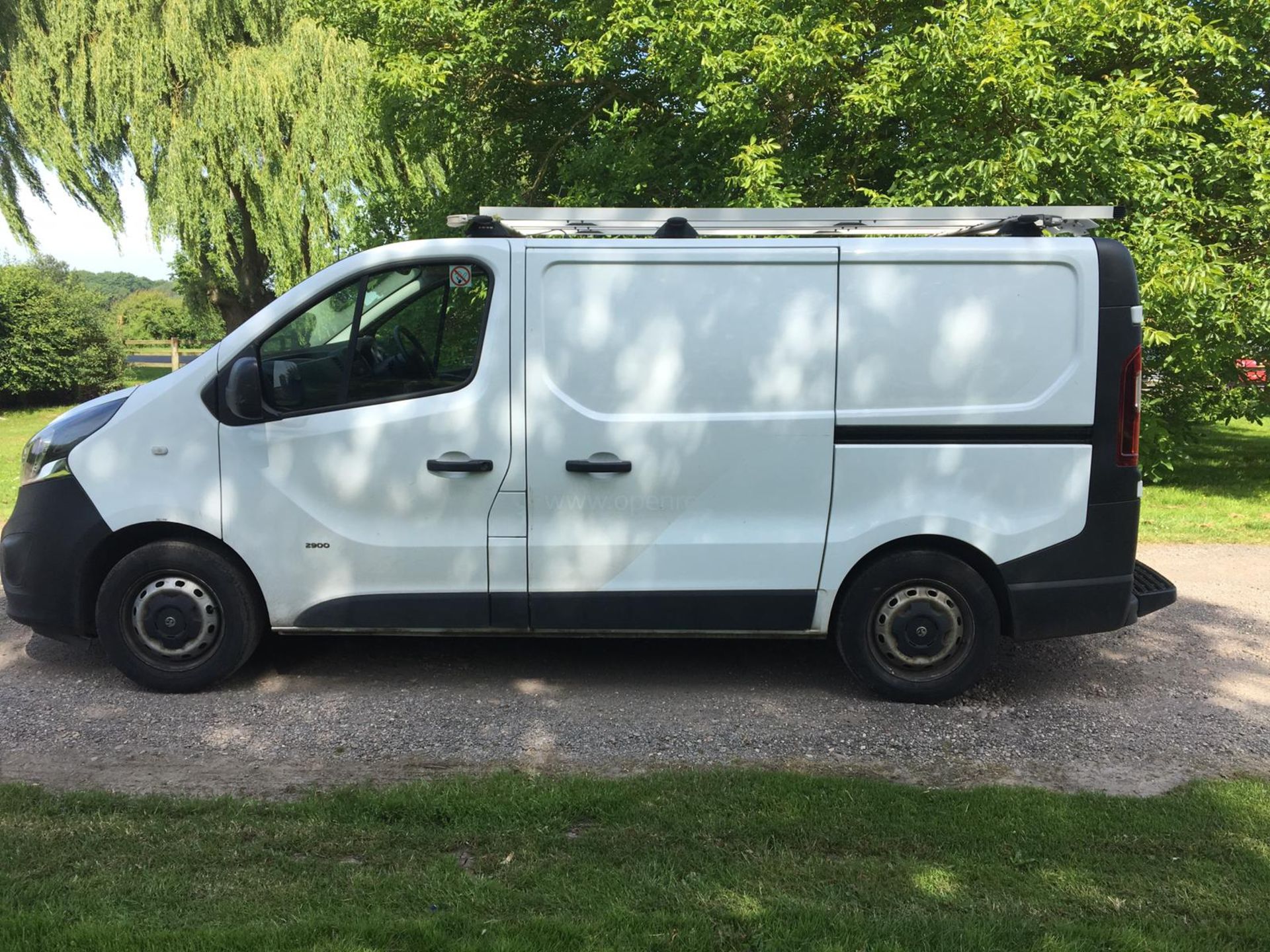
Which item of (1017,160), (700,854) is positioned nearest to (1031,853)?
(700,854)

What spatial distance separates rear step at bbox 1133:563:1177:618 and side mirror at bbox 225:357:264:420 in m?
4.24

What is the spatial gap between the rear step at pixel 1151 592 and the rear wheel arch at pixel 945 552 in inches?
27.1

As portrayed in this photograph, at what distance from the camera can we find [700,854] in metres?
3.43

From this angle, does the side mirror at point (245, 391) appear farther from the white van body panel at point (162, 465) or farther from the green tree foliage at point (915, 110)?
the green tree foliage at point (915, 110)

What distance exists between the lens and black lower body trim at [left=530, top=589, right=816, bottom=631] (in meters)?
5.03

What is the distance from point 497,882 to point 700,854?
656 mm

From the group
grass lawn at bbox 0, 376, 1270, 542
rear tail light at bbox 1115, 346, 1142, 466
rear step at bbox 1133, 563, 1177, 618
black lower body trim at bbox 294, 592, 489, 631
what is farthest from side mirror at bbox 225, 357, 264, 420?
grass lawn at bbox 0, 376, 1270, 542

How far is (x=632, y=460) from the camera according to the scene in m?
4.92

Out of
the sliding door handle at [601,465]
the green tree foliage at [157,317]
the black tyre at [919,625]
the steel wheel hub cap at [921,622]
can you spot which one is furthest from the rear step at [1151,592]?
the green tree foliage at [157,317]

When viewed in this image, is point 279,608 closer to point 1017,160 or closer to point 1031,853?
point 1031,853

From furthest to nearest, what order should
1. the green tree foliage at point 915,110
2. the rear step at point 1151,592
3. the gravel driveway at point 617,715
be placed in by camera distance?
the green tree foliage at point 915,110
the rear step at point 1151,592
the gravel driveway at point 617,715

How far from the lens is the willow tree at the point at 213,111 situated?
1783 centimetres

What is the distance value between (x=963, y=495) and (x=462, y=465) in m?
2.31

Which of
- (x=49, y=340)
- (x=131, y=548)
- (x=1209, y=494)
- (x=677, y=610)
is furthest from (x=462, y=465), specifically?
(x=49, y=340)
